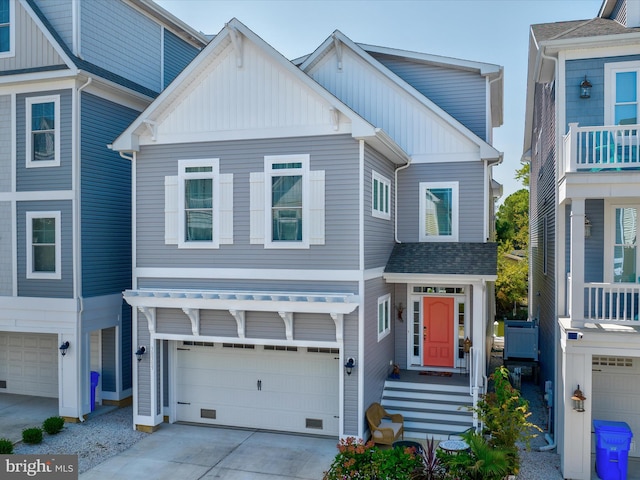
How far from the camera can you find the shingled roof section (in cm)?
1271

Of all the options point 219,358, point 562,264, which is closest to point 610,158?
point 562,264

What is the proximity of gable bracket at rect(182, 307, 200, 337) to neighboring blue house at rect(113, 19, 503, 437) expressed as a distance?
0.03 metres

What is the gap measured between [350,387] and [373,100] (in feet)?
25.7

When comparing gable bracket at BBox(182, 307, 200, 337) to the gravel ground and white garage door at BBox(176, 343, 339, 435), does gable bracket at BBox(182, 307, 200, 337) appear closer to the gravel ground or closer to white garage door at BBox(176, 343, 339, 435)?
white garage door at BBox(176, 343, 339, 435)

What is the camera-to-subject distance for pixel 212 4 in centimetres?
1586

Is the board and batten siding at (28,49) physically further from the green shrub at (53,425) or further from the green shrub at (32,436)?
the green shrub at (32,436)

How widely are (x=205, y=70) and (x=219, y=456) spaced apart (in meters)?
8.31

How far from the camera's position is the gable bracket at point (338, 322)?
11.1 m

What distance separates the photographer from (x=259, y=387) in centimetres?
1281

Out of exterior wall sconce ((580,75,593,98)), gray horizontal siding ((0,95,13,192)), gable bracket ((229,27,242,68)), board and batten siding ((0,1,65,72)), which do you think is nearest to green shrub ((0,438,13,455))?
gray horizontal siding ((0,95,13,192))

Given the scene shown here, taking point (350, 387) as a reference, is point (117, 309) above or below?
above

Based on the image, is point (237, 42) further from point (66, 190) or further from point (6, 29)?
point (6, 29)

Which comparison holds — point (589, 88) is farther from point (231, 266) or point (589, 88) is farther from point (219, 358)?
point (219, 358)

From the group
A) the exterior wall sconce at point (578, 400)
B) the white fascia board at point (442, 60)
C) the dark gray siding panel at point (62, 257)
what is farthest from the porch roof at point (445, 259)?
the dark gray siding panel at point (62, 257)
